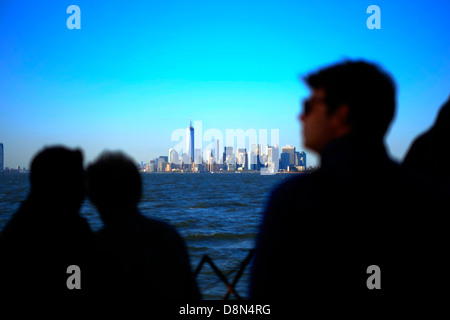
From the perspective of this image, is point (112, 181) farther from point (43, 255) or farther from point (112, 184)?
point (43, 255)

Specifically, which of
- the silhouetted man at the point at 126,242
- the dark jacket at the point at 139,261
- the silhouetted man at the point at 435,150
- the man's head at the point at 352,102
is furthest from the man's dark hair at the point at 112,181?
the silhouetted man at the point at 435,150

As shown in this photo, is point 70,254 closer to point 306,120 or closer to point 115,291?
point 115,291

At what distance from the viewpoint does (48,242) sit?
1842 mm

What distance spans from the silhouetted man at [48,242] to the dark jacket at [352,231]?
1151mm

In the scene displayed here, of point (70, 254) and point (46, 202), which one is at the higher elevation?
point (46, 202)

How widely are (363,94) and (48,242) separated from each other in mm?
1715

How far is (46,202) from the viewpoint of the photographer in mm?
1855

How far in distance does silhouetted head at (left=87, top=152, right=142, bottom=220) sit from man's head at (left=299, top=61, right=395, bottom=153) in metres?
1.07

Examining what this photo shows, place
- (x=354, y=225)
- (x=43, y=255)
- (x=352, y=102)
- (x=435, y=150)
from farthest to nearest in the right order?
(x=43, y=255) → (x=435, y=150) → (x=352, y=102) → (x=354, y=225)

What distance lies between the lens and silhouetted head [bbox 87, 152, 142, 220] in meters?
1.88

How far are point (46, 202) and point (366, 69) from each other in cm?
170

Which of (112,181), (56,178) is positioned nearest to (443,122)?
(112,181)

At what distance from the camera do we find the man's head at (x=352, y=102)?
130cm
